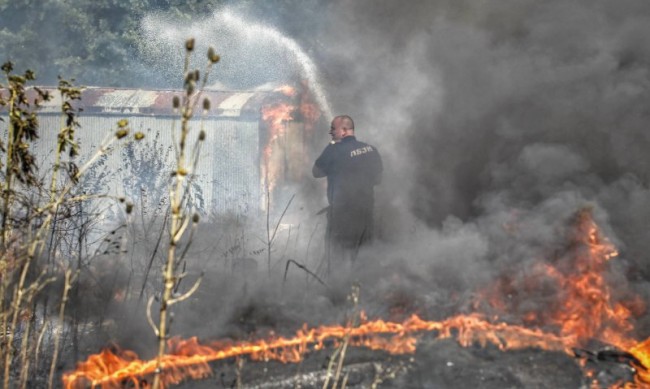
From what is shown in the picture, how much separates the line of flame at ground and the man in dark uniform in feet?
7.25

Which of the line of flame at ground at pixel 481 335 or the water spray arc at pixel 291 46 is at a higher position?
the water spray arc at pixel 291 46

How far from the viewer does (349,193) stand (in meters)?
7.95

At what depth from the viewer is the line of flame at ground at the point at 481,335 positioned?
4555 millimetres

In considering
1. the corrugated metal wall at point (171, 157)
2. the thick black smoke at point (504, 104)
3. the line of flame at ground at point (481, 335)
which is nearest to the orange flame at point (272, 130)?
the corrugated metal wall at point (171, 157)

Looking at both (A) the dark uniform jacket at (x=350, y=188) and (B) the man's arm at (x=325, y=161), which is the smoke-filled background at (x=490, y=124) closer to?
(A) the dark uniform jacket at (x=350, y=188)

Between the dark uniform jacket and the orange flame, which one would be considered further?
the orange flame

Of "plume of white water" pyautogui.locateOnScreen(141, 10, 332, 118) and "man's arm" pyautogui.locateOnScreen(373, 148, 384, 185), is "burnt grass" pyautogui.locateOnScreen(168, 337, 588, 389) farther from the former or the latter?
"plume of white water" pyautogui.locateOnScreen(141, 10, 332, 118)

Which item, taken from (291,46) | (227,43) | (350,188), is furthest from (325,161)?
(227,43)

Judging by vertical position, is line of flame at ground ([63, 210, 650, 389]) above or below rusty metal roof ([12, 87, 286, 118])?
below

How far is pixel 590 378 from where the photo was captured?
4.62 m

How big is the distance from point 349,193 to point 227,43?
51.5 feet

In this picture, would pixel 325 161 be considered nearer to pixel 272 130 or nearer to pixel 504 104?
pixel 504 104

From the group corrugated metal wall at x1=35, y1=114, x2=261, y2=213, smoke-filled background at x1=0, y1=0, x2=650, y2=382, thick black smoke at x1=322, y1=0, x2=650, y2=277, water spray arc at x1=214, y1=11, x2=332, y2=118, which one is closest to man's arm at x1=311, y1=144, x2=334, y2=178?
smoke-filled background at x1=0, y1=0, x2=650, y2=382

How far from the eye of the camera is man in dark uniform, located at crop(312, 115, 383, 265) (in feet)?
26.0
